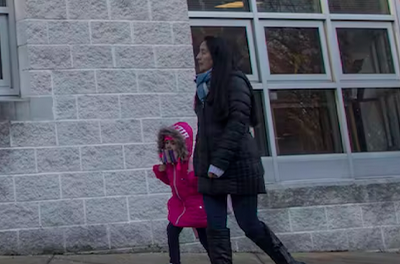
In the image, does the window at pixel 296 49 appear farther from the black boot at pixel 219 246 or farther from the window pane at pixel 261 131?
the black boot at pixel 219 246

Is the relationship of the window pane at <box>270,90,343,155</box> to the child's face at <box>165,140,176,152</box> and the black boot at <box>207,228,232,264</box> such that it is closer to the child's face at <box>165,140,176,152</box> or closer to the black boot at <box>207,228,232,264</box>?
the child's face at <box>165,140,176,152</box>

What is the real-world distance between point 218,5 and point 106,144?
6.70 feet

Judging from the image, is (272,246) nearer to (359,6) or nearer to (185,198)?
(185,198)

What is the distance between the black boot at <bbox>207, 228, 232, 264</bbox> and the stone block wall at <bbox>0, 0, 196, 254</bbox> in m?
1.53

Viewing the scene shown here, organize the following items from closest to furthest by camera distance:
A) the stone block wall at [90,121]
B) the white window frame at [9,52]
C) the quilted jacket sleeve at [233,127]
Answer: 1. the quilted jacket sleeve at [233,127]
2. the stone block wall at [90,121]
3. the white window frame at [9,52]

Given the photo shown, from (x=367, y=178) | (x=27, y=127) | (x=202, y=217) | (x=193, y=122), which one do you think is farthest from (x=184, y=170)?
(x=367, y=178)

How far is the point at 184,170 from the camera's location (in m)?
4.25

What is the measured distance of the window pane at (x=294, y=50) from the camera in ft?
20.2

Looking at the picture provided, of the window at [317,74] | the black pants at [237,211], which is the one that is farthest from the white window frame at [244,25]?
the black pants at [237,211]

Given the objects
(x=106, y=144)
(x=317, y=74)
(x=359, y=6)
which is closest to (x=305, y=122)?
(x=317, y=74)

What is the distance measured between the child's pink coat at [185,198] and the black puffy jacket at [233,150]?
0.36 m

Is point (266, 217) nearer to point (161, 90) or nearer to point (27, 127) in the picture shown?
point (161, 90)

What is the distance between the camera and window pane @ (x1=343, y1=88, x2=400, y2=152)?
20.4 ft

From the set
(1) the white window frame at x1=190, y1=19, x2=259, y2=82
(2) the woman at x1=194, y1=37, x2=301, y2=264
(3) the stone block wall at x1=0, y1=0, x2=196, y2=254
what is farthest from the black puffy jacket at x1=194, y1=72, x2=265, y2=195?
(1) the white window frame at x1=190, y1=19, x2=259, y2=82
